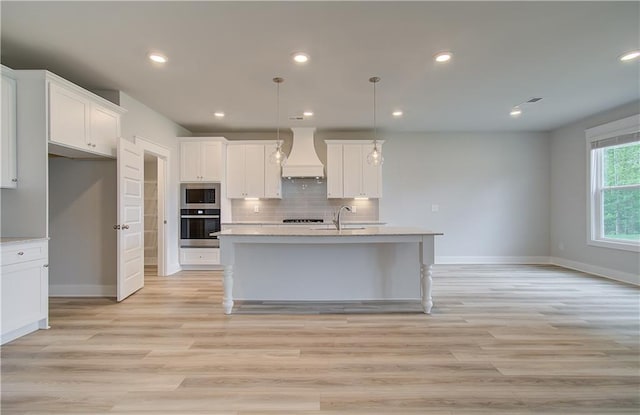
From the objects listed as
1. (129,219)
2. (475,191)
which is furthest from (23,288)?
(475,191)

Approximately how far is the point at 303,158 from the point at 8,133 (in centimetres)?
392

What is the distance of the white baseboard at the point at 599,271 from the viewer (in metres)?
4.47

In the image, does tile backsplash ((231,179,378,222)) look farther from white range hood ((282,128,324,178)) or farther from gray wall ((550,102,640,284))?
gray wall ((550,102,640,284))

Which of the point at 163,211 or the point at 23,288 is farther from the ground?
the point at 163,211

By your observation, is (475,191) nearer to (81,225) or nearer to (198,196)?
(198,196)

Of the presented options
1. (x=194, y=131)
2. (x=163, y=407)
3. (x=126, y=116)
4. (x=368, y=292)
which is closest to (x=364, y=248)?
(x=368, y=292)

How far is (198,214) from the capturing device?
5.52m

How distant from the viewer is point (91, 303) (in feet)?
11.9

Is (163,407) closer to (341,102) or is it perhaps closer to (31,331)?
(31,331)

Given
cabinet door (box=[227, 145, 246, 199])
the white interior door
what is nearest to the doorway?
the white interior door

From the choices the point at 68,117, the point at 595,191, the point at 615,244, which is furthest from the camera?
the point at 595,191

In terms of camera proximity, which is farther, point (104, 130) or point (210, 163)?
point (210, 163)

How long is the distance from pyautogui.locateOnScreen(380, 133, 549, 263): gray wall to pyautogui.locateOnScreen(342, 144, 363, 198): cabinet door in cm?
70

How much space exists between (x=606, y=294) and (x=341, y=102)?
4343mm
